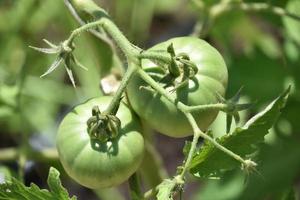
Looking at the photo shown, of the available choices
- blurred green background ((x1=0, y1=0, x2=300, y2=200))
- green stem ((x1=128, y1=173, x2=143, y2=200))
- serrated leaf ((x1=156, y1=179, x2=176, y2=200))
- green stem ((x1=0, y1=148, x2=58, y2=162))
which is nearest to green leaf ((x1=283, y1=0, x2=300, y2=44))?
blurred green background ((x1=0, y1=0, x2=300, y2=200))

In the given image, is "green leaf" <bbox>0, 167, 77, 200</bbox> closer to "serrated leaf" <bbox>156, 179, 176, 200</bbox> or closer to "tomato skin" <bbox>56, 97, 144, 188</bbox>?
"tomato skin" <bbox>56, 97, 144, 188</bbox>

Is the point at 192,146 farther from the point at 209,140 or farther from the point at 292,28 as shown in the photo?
the point at 292,28

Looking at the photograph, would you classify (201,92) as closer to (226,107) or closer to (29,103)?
(226,107)

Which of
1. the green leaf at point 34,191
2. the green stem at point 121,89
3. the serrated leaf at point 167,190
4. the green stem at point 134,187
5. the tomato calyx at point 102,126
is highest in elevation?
the green stem at point 121,89

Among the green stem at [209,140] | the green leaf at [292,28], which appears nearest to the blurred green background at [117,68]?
the green leaf at [292,28]

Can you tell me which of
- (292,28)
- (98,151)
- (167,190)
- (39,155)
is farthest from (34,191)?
(292,28)

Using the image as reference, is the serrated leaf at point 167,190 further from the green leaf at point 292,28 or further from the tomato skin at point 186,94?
the green leaf at point 292,28
